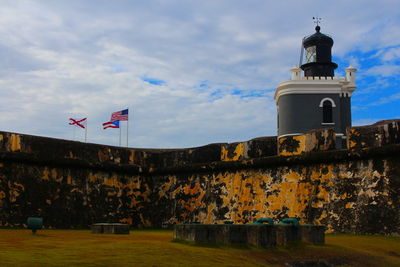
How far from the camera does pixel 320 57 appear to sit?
33938 mm

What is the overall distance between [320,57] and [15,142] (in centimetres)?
2397

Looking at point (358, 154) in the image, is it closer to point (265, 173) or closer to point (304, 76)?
point (265, 173)

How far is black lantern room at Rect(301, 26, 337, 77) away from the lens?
33.8m

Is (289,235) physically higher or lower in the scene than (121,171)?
lower

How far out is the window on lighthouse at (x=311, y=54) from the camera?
112 feet

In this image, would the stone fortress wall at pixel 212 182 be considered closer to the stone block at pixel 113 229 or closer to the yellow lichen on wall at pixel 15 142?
the yellow lichen on wall at pixel 15 142

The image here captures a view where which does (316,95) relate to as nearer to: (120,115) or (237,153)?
(120,115)

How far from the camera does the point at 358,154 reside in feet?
42.1

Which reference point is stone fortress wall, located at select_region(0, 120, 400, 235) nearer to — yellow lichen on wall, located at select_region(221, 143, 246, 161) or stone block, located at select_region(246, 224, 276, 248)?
yellow lichen on wall, located at select_region(221, 143, 246, 161)

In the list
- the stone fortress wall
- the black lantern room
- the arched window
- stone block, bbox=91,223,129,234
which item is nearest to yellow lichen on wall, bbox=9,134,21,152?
the stone fortress wall

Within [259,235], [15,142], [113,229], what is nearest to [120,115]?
[15,142]

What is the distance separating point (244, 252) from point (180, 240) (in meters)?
1.22

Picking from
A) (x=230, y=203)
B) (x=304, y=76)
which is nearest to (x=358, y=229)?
(x=230, y=203)

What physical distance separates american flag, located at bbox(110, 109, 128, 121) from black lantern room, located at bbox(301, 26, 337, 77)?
55.8 feet
